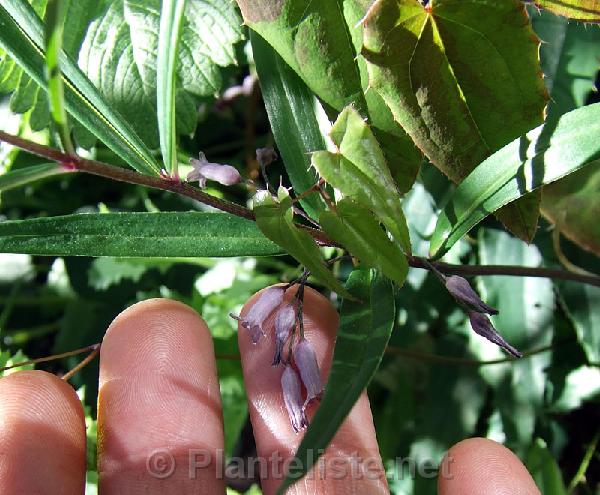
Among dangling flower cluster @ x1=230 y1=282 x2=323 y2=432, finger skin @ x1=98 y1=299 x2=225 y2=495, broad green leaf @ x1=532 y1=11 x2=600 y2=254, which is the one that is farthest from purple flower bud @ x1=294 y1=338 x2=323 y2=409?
broad green leaf @ x1=532 y1=11 x2=600 y2=254

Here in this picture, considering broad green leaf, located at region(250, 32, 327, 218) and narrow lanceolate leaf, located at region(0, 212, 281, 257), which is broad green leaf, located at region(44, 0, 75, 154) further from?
broad green leaf, located at region(250, 32, 327, 218)

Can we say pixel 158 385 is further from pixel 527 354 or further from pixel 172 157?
pixel 527 354

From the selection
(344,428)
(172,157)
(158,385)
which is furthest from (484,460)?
(172,157)

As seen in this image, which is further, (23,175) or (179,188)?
(179,188)

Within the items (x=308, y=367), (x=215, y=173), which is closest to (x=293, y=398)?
(x=308, y=367)

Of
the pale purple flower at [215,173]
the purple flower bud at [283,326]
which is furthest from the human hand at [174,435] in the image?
the pale purple flower at [215,173]

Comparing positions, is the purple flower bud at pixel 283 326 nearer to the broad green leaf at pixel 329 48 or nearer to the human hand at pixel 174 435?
the human hand at pixel 174 435

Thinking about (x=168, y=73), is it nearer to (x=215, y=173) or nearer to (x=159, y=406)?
(x=215, y=173)
